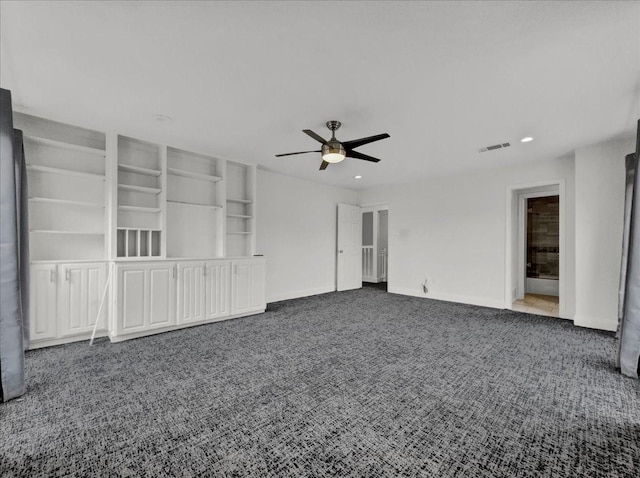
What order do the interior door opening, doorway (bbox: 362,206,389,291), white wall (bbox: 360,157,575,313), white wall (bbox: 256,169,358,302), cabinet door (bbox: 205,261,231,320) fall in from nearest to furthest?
cabinet door (bbox: 205,261,231,320), white wall (bbox: 360,157,575,313), white wall (bbox: 256,169,358,302), the interior door opening, doorway (bbox: 362,206,389,291)

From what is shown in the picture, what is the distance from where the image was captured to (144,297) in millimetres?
3535

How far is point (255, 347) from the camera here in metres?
3.17

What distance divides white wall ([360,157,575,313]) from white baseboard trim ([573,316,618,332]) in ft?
1.26

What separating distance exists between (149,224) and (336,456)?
12.4ft

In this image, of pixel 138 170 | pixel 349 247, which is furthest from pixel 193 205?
pixel 349 247

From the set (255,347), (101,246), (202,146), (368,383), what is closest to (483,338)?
(368,383)

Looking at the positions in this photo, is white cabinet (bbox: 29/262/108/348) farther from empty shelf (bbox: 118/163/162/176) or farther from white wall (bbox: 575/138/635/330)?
white wall (bbox: 575/138/635/330)

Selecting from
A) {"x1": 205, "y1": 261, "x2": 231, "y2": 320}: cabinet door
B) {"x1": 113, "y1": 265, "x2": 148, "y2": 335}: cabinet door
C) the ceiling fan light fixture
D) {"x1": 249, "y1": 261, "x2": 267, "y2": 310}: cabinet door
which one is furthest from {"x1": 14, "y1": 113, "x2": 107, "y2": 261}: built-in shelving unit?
the ceiling fan light fixture

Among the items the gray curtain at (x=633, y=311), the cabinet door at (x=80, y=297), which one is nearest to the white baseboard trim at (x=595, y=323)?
the gray curtain at (x=633, y=311)

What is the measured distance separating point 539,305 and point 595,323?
152 centimetres

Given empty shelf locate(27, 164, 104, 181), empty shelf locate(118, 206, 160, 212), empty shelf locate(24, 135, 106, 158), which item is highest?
empty shelf locate(24, 135, 106, 158)

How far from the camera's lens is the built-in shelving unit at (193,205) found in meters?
4.34

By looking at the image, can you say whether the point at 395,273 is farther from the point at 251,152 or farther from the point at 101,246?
the point at 101,246

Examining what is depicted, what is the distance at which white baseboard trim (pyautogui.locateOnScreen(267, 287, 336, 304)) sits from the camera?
5.67 meters
